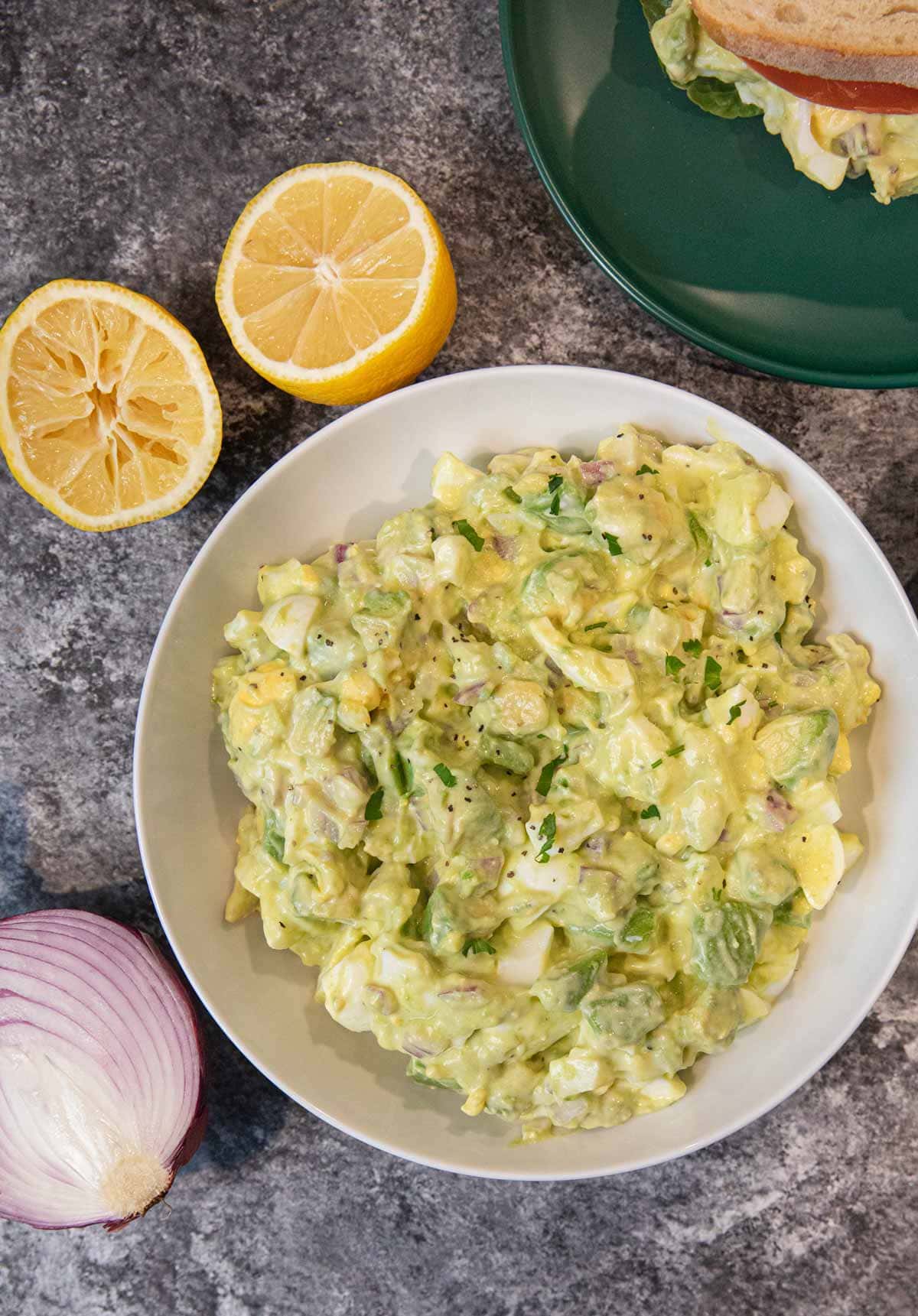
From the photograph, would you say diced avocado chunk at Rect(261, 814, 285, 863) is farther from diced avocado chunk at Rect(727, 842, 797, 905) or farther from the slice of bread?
the slice of bread

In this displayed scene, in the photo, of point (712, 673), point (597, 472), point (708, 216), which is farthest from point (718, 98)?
point (712, 673)

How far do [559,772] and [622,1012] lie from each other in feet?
1.24

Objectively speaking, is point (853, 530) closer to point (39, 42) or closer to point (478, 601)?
point (478, 601)

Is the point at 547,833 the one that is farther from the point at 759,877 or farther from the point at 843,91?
the point at 843,91

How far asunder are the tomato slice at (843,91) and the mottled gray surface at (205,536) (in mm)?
477

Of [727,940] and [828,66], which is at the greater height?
[828,66]

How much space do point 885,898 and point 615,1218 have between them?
0.89 metres

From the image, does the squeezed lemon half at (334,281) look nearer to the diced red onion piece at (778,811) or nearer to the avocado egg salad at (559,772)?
the avocado egg salad at (559,772)

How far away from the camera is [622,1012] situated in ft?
5.51

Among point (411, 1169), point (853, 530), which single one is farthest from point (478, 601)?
point (411, 1169)

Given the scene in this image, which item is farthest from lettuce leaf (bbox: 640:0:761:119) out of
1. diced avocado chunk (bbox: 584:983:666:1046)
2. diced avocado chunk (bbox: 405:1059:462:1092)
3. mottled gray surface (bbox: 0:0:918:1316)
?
diced avocado chunk (bbox: 405:1059:462:1092)

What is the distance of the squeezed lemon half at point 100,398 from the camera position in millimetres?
1980

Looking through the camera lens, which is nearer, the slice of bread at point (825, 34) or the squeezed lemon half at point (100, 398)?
the slice of bread at point (825, 34)

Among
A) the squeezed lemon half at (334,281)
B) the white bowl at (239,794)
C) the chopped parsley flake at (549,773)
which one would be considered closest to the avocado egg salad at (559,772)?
the chopped parsley flake at (549,773)
